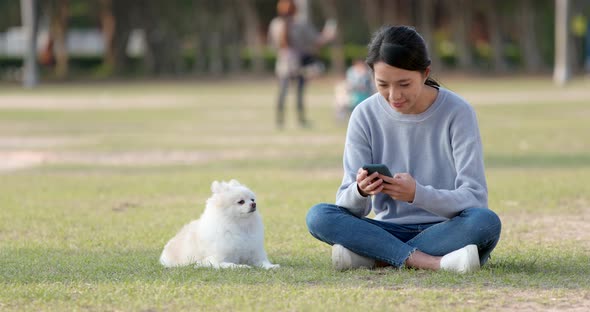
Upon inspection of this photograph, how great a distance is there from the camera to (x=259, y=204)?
11477 millimetres

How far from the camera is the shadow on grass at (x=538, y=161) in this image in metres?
15.0

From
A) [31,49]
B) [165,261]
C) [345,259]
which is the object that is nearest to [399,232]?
[345,259]

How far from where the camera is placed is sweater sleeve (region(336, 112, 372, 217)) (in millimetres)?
7250

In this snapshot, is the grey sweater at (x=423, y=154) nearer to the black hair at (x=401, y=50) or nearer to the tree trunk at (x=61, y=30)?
the black hair at (x=401, y=50)

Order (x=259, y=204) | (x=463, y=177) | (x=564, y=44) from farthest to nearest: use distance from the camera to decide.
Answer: (x=564, y=44) < (x=259, y=204) < (x=463, y=177)

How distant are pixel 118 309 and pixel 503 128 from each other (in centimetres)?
1665

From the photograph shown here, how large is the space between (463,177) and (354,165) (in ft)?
2.18

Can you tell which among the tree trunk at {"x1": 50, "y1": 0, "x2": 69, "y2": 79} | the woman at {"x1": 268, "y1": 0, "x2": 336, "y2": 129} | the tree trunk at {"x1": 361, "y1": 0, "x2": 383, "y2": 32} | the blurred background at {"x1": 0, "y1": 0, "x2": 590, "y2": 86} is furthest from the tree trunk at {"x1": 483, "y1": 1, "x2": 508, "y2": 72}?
the woman at {"x1": 268, "y1": 0, "x2": 336, "y2": 129}

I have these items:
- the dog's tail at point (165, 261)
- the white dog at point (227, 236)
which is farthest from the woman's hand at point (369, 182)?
the dog's tail at point (165, 261)

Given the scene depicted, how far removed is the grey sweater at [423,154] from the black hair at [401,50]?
1.24ft

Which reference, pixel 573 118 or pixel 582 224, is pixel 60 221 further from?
pixel 573 118

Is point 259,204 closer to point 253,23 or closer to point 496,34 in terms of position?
point 253,23

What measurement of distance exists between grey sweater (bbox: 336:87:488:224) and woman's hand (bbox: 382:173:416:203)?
13cm

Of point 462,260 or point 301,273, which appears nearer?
point 462,260
